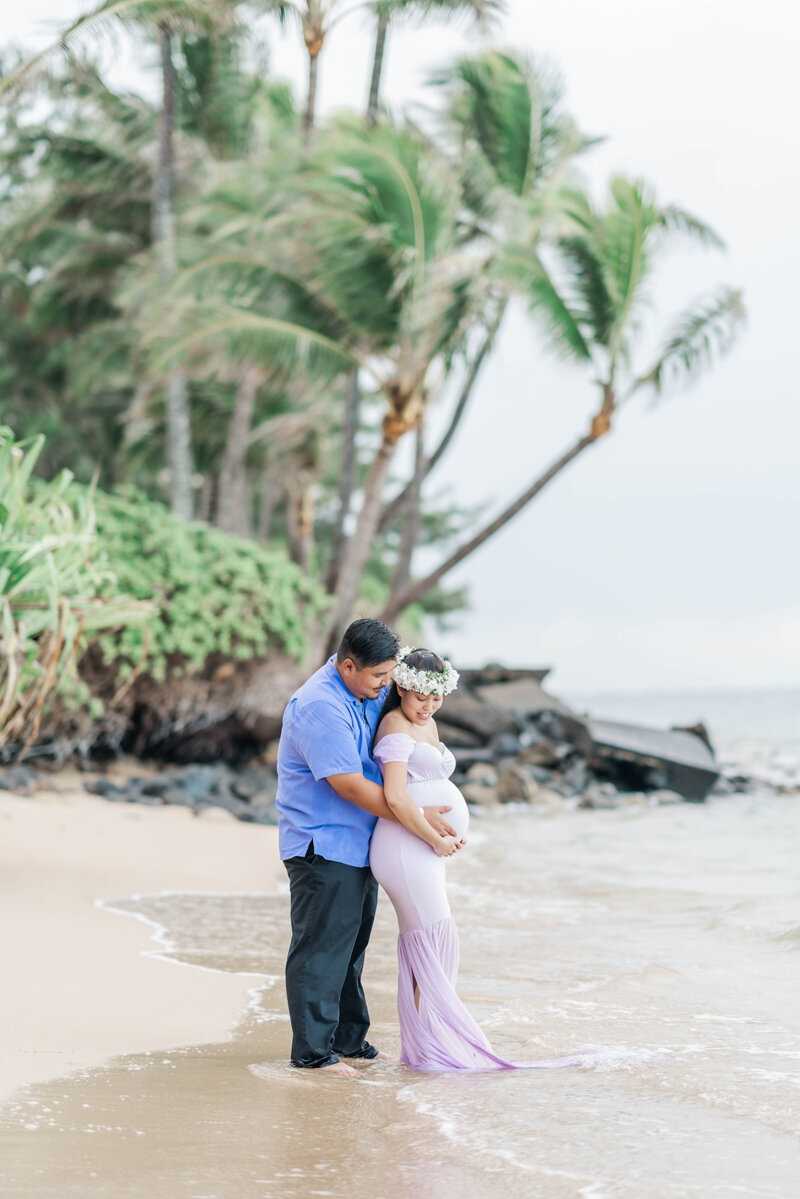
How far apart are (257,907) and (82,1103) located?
156 inches

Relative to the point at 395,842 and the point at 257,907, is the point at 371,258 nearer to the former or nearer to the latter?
the point at 257,907

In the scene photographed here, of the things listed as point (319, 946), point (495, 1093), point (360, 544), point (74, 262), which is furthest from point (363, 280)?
point (495, 1093)

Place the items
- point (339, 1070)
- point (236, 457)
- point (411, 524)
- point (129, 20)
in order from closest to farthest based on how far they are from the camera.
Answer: point (339, 1070)
point (129, 20)
point (411, 524)
point (236, 457)

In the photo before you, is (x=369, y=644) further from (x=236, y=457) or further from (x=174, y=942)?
(x=236, y=457)

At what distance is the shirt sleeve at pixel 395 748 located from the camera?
3725 millimetres

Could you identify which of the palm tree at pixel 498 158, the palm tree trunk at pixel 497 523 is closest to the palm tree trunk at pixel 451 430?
the palm tree at pixel 498 158

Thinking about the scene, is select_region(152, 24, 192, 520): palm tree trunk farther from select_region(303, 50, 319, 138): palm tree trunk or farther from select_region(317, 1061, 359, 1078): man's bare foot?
select_region(317, 1061, 359, 1078): man's bare foot

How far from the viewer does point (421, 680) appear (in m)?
3.76

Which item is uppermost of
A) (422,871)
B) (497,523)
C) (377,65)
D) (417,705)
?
(377,65)

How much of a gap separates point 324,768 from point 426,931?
26.7 inches

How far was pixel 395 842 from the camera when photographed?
3.80 meters

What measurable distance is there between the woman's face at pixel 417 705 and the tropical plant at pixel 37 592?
110 inches

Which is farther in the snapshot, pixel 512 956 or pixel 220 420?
pixel 220 420

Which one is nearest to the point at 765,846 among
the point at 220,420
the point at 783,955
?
the point at 783,955
